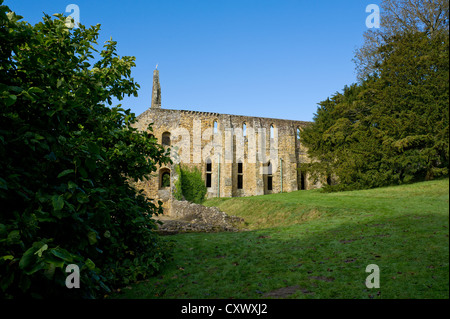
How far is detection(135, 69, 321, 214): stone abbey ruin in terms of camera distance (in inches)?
1296

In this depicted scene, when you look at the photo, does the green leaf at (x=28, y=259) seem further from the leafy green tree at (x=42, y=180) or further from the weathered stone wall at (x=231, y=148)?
the weathered stone wall at (x=231, y=148)

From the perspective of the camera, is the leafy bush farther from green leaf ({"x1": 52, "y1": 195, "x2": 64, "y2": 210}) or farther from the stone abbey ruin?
green leaf ({"x1": 52, "y1": 195, "x2": 64, "y2": 210})

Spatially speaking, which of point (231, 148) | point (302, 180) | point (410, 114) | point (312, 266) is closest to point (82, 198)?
point (410, 114)

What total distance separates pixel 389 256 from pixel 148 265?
484 cm

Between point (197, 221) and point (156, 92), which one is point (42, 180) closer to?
point (197, 221)

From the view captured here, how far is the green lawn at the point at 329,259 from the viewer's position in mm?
2902

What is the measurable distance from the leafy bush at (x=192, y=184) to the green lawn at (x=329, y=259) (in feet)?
71.0

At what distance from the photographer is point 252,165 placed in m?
34.4

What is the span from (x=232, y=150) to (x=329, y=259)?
1102 inches

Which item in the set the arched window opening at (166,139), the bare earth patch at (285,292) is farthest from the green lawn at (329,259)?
the arched window opening at (166,139)

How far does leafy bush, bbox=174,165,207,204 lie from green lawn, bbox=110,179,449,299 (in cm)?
2163

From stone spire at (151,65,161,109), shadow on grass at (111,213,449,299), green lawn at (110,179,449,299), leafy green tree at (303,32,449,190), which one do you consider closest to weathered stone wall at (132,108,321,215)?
stone spire at (151,65,161,109)
